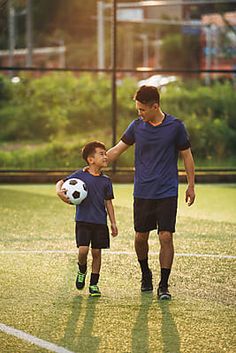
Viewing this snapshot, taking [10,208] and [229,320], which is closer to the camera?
[229,320]

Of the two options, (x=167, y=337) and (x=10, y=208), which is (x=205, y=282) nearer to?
(x=167, y=337)

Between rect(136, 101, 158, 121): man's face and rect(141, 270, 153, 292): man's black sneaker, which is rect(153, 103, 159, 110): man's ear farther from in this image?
rect(141, 270, 153, 292): man's black sneaker

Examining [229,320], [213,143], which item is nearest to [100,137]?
[213,143]

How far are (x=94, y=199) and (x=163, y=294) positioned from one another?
0.91 meters

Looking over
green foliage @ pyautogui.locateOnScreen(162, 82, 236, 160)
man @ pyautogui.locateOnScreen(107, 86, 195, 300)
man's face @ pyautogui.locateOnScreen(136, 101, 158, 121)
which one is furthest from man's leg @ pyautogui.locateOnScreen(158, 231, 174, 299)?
green foliage @ pyautogui.locateOnScreen(162, 82, 236, 160)

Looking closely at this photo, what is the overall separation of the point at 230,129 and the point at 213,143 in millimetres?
560

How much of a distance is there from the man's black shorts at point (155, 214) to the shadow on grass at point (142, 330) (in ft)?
1.91

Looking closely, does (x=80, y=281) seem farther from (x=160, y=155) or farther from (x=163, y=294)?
(x=160, y=155)

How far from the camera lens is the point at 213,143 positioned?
22438mm

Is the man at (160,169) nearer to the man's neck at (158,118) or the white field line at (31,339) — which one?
the man's neck at (158,118)

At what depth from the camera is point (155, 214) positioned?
344 inches

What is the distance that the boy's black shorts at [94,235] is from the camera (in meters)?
8.66

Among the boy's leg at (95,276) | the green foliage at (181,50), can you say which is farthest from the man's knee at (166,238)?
the green foliage at (181,50)

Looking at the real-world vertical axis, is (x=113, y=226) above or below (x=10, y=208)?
above
